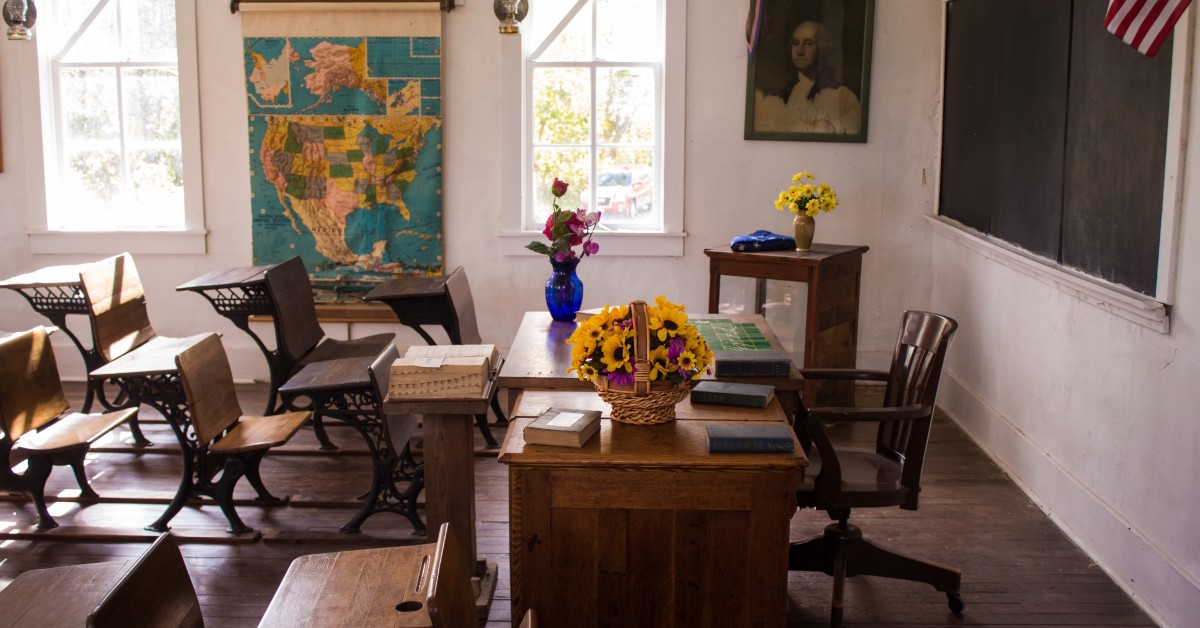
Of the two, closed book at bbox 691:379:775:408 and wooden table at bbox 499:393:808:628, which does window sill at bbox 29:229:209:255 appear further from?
wooden table at bbox 499:393:808:628

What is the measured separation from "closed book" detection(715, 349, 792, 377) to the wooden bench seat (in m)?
1.99

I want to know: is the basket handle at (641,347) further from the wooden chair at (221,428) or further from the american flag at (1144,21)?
the wooden chair at (221,428)

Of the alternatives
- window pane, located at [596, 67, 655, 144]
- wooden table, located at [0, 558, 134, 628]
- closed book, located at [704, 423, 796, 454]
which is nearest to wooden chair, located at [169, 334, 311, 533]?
wooden table, located at [0, 558, 134, 628]

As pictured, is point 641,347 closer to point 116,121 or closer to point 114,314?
point 114,314

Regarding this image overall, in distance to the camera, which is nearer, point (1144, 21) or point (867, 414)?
point (1144, 21)

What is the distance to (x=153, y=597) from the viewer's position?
227cm

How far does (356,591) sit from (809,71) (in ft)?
17.2

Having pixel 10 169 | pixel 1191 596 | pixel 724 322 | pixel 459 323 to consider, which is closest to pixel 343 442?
pixel 459 323

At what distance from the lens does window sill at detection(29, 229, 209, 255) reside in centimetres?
731

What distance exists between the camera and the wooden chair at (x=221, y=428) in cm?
466

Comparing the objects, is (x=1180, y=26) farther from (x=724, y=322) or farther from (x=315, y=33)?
(x=315, y=33)

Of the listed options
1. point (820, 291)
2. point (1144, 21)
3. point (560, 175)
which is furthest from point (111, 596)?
point (560, 175)

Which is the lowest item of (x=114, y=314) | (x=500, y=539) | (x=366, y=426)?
(x=500, y=539)

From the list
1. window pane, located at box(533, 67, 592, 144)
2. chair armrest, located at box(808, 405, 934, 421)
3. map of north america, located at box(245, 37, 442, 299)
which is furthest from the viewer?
window pane, located at box(533, 67, 592, 144)
